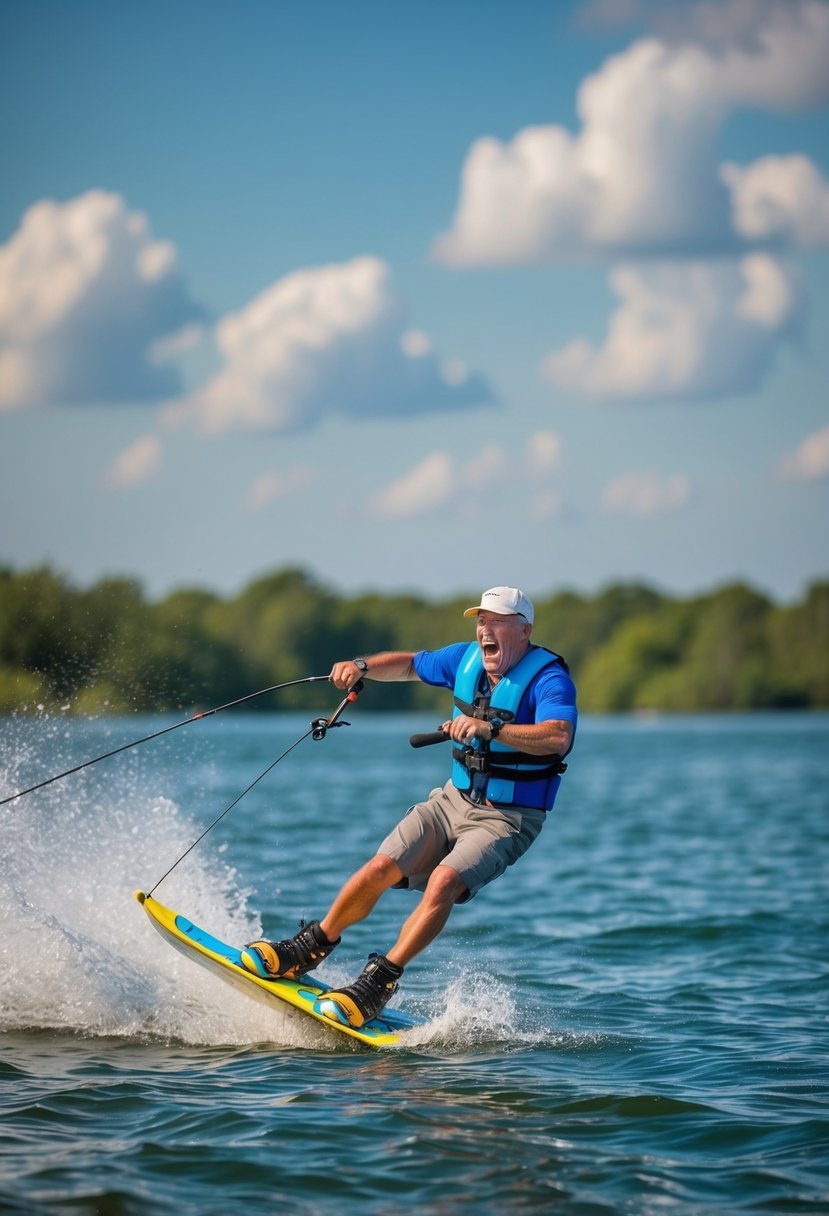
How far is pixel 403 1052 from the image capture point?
7805 mm

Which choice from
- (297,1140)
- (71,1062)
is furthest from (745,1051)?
(71,1062)

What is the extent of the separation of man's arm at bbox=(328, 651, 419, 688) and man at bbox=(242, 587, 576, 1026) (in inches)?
0.4

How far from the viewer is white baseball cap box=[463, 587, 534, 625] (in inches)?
299

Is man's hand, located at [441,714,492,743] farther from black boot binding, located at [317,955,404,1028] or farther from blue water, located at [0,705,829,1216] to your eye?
blue water, located at [0,705,829,1216]

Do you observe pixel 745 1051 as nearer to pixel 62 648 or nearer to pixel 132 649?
pixel 62 648

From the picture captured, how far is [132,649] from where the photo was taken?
105ft

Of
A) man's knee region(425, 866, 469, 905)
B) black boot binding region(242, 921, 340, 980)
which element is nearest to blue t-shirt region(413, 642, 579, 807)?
man's knee region(425, 866, 469, 905)

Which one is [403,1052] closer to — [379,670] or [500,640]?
[379,670]

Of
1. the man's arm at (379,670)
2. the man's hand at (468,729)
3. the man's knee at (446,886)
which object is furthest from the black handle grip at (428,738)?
the man's knee at (446,886)

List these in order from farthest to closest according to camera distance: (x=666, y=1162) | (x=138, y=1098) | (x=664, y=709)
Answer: (x=664, y=709), (x=138, y=1098), (x=666, y=1162)

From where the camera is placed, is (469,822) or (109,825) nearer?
(469,822)

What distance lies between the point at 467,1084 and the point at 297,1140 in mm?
1134

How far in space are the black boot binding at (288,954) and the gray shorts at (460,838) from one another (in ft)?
1.80

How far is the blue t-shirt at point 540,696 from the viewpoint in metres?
7.48
